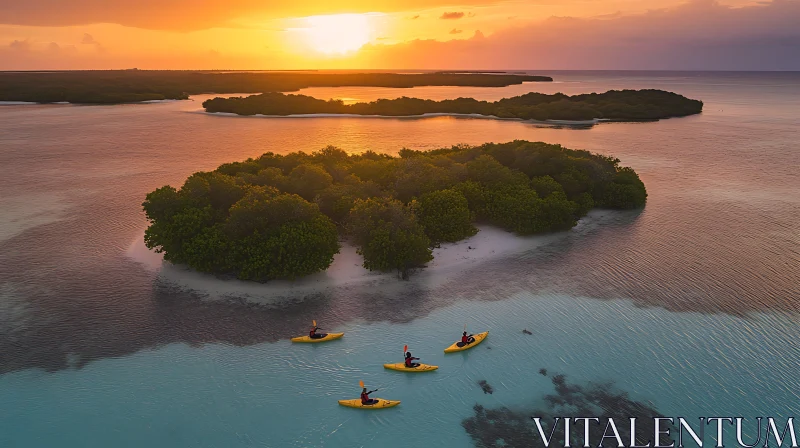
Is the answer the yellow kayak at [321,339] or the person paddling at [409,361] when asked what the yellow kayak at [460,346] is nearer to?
the person paddling at [409,361]

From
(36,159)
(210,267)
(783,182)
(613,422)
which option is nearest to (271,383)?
(210,267)

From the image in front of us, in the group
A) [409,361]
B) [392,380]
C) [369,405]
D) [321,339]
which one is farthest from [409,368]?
[321,339]

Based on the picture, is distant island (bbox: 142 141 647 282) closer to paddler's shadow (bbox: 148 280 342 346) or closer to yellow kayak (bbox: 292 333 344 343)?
paddler's shadow (bbox: 148 280 342 346)

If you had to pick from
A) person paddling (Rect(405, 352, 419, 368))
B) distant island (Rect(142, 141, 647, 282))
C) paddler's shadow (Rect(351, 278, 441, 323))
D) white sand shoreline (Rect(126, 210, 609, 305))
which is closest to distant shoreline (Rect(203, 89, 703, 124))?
distant island (Rect(142, 141, 647, 282))

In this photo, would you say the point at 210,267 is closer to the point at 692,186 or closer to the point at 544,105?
the point at 692,186

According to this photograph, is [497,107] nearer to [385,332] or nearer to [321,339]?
[385,332]
